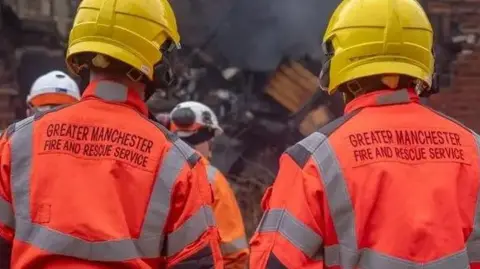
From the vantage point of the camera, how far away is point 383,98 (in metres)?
3.14

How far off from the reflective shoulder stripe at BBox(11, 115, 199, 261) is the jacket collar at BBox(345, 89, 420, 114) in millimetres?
550

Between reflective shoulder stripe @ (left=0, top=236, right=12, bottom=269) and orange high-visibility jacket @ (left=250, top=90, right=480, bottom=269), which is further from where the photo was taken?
reflective shoulder stripe @ (left=0, top=236, right=12, bottom=269)

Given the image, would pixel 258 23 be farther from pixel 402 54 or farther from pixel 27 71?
pixel 402 54

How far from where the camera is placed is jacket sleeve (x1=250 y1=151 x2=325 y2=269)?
117 inches

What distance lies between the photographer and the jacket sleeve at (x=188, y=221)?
10.2 feet

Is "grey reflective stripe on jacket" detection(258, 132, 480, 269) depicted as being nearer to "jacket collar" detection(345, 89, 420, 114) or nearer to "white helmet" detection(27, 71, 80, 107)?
"jacket collar" detection(345, 89, 420, 114)

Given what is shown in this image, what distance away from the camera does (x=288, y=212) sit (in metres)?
3.00

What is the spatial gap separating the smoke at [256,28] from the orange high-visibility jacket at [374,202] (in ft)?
14.7

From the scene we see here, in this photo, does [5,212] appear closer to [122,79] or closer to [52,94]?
[122,79]

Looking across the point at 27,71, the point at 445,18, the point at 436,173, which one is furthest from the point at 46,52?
the point at 436,173

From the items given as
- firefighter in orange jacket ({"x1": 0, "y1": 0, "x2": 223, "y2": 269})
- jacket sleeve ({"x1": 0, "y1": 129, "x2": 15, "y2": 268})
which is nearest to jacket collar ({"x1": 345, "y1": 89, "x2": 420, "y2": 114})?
firefighter in orange jacket ({"x1": 0, "y1": 0, "x2": 223, "y2": 269})

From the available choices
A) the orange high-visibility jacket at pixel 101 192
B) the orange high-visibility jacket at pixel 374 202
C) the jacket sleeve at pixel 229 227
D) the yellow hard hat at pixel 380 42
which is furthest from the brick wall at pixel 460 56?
the orange high-visibility jacket at pixel 101 192

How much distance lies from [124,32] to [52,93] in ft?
9.34

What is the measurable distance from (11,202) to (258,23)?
15.4ft
